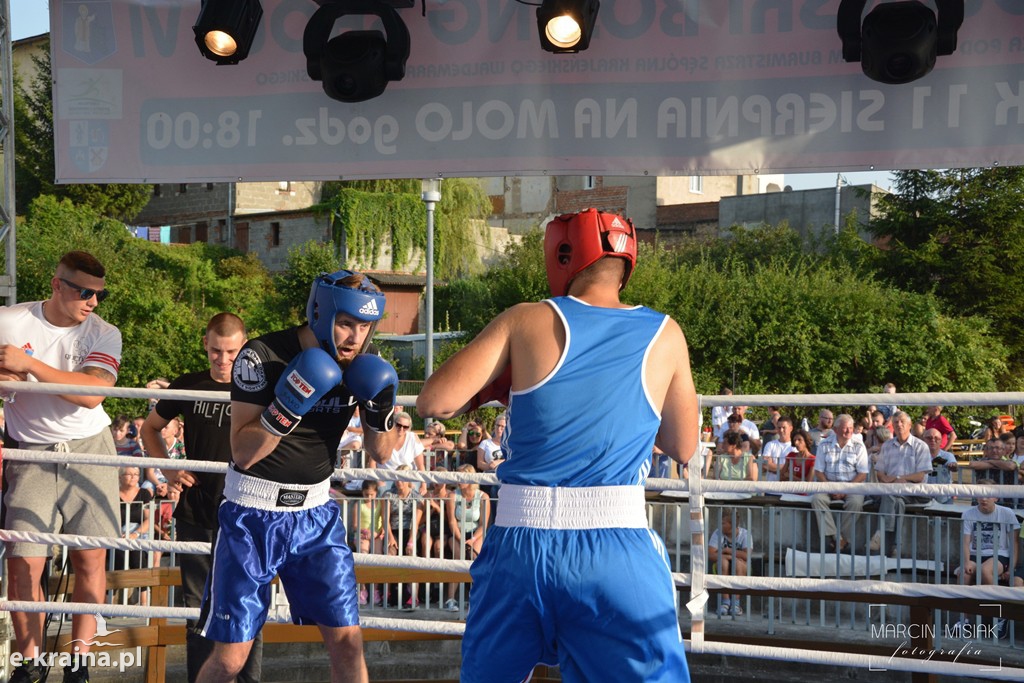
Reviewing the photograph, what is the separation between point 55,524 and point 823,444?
20.5 ft

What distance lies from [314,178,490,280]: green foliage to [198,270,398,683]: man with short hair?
29.2 meters

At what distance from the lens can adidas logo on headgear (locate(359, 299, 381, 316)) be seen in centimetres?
321

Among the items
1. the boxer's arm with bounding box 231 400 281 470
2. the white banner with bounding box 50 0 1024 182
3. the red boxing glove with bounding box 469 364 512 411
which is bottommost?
the boxer's arm with bounding box 231 400 281 470

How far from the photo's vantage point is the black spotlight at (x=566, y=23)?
4.43m

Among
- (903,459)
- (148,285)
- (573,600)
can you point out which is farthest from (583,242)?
(148,285)

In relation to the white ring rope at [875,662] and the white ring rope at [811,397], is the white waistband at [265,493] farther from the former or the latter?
the white ring rope at [875,662]

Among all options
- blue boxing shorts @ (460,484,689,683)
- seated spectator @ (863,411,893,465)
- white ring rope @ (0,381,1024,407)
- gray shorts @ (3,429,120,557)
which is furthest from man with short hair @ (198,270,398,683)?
seated spectator @ (863,411,893,465)

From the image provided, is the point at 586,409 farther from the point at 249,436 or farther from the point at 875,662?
the point at 875,662

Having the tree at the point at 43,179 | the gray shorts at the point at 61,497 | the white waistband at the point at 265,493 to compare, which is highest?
the tree at the point at 43,179

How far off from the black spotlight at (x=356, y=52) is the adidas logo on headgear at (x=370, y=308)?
1839 mm

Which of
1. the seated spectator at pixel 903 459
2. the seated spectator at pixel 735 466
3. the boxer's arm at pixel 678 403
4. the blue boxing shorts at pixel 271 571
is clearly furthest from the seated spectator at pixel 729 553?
the boxer's arm at pixel 678 403

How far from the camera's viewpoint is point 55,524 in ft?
14.3

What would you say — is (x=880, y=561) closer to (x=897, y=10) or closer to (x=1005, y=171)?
(x=897, y=10)

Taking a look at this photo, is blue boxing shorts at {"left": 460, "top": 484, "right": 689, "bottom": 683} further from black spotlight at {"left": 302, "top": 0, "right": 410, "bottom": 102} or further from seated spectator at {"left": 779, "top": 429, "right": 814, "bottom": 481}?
seated spectator at {"left": 779, "top": 429, "right": 814, "bottom": 481}
